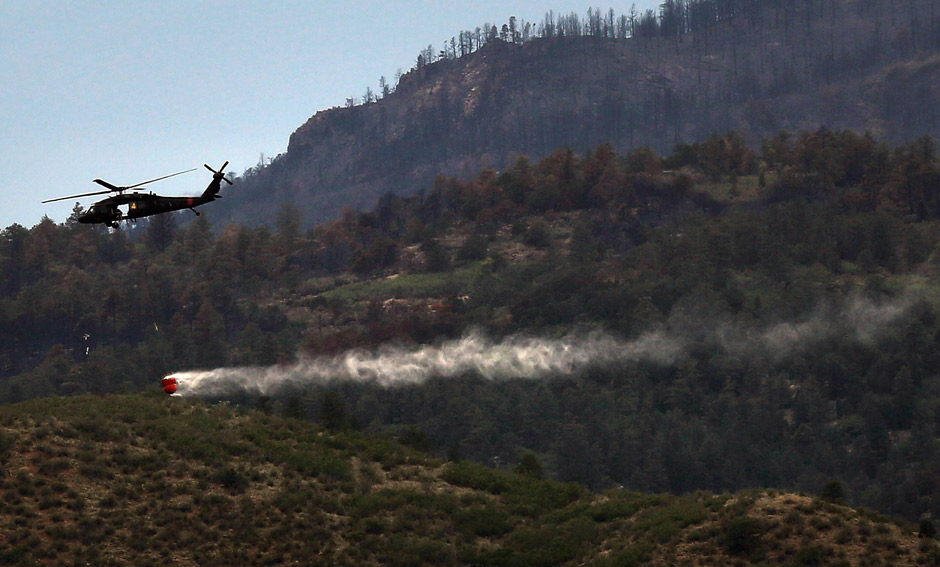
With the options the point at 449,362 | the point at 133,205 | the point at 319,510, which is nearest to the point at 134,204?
the point at 133,205

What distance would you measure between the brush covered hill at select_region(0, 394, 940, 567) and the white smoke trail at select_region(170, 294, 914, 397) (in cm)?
8039

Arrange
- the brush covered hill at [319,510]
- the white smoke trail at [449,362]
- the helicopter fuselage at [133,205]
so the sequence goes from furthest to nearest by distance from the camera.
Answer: the white smoke trail at [449,362], the helicopter fuselage at [133,205], the brush covered hill at [319,510]

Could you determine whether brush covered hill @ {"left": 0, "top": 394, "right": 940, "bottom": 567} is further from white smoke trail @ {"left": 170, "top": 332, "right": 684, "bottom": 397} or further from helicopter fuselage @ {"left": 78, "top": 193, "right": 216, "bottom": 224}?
white smoke trail @ {"left": 170, "top": 332, "right": 684, "bottom": 397}

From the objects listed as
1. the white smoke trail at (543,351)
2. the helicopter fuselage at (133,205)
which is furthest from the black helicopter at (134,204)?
the white smoke trail at (543,351)

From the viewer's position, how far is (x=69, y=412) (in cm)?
8556

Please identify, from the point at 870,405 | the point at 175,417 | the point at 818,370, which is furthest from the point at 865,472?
the point at 175,417

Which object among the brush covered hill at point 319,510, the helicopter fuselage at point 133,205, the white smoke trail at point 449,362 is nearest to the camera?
the brush covered hill at point 319,510

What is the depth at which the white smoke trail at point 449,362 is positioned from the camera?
18100 centimetres

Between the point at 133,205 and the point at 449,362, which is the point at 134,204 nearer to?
the point at 133,205

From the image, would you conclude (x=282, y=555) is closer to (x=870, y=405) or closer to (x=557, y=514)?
(x=557, y=514)

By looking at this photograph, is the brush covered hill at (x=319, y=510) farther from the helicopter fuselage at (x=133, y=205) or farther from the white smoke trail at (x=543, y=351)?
the white smoke trail at (x=543, y=351)

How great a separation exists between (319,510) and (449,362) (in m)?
113

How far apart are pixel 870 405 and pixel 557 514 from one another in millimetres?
90206

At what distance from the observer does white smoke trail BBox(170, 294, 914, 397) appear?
17812 cm
